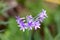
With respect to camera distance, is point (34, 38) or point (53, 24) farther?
point (53, 24)

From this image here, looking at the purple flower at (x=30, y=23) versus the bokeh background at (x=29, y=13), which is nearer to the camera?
the purple flower at (x=30, y=23)

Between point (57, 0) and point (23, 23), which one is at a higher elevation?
point (57, 0)

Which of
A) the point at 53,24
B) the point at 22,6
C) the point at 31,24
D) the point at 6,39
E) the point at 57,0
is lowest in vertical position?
the point at 31,24

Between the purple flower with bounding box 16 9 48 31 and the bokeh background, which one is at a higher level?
the bokeh background

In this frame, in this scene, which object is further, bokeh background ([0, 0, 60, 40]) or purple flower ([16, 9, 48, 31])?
bokeh background ([0, 0, 60, 40])

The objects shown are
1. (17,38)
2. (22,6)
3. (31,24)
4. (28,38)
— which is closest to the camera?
(31,24)

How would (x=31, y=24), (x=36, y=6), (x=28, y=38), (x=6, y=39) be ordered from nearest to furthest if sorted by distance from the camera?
(x=31, y=24) < (x=28, y=38) < (x=6, y=39) < (x=36, y=6)

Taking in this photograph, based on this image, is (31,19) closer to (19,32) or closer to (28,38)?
(28,38)

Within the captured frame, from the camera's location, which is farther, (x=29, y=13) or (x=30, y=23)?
(x=29, y=13)

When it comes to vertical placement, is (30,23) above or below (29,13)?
below

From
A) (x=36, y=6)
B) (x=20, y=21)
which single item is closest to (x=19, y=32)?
(x=20, y=21)

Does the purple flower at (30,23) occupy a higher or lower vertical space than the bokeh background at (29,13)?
lower
